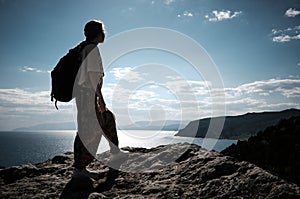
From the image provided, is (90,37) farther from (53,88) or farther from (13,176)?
(13,176)

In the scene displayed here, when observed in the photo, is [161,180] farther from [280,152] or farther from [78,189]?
[280,152]

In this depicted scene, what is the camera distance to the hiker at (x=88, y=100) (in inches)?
207

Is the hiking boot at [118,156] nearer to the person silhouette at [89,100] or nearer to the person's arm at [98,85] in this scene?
the person silhouette at [89,100]

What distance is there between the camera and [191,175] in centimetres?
421

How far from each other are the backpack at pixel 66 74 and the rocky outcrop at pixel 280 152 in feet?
12.6

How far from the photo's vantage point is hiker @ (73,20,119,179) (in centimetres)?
525

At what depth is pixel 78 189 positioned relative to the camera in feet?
15.3

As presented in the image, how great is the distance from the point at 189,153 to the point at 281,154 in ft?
8.48

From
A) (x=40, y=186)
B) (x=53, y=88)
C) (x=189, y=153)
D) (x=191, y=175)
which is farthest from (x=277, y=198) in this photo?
(x=53, y=88)

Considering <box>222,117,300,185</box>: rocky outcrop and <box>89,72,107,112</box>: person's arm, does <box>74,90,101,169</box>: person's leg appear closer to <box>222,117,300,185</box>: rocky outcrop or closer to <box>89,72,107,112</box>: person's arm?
<box>89,72,107,112</box>: person's arm

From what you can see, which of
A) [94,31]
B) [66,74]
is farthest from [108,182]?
[94,31]

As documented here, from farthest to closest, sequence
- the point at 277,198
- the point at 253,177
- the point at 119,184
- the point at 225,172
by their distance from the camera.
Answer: the point at 119,184, the point at 225,172, the point at 253,177, the point at 277,198

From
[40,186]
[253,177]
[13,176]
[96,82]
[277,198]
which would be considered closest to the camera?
[277,198]

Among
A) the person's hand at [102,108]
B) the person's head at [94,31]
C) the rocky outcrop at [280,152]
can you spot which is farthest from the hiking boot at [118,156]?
the person's head at [94,31]
